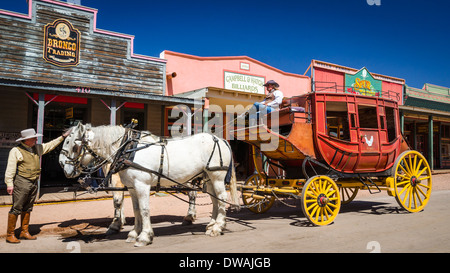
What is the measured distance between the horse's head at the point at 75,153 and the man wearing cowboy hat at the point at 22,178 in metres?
0.19

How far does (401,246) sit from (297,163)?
Answer: 118 inches

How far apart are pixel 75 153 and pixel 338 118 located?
20.5 feet

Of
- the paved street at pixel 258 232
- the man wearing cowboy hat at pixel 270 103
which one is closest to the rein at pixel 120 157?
the paved street at pixel 258 232

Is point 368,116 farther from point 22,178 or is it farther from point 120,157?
point 22,178

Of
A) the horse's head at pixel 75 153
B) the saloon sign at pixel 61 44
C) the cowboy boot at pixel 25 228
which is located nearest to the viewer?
the horse's head at pixel 75 153

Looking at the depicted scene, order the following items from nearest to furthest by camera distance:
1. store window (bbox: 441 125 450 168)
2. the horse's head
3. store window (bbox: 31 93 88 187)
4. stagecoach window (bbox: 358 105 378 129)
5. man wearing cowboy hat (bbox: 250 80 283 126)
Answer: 1. the horse's head
2. man wearing cowboy hat (bbox: 250 80 283 126)
3. stagecoach window (bbox: 358 105 378 129)
4. store window (bbox: 31 93 88 187)
5. store window (bbox: 441 125 450 168)

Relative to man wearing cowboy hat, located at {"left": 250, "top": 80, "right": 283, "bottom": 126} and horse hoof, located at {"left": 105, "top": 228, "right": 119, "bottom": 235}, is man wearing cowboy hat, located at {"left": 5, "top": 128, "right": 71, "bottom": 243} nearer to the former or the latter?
horse hoof, located at {"left": 105, "top": 228, "right": 119, "bottom": 235}

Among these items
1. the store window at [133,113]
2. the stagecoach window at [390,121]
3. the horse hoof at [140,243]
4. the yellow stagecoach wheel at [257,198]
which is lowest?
the horse hoof at [140,243]

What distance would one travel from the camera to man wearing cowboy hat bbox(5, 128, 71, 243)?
511cm

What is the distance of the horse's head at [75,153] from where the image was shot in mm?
4879

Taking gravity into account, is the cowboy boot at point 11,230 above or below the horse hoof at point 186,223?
above

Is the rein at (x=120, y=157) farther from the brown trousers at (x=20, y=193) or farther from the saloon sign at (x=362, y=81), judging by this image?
the saloon sign at (x=362, y=81)

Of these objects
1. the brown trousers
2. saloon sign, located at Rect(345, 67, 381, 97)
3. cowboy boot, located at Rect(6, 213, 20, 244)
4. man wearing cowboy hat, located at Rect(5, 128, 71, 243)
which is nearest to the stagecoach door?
man wearing cowboy hat, located at Rect(5, 128, 71, 243)
